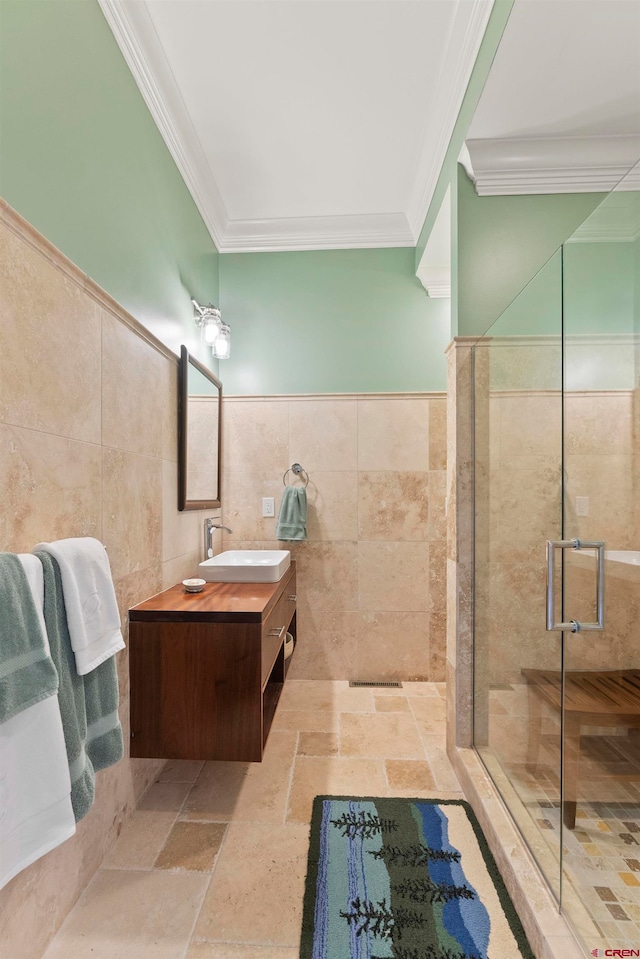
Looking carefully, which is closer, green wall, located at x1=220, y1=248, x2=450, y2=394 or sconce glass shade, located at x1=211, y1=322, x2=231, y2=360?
sconce glass shade, located at x1=211, y1=322, x2=231, y2=360

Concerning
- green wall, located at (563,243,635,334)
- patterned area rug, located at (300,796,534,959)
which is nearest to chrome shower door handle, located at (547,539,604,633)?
green wall, located at (563,243,635,334)

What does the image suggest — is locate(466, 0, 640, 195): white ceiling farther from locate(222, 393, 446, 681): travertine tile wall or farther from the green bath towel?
the green bath towel

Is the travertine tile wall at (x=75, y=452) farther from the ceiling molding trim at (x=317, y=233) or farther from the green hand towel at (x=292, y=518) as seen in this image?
the ceiling molding trim at (x=317, y=233)

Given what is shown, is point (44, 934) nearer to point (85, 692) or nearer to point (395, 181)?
point (85, 692)

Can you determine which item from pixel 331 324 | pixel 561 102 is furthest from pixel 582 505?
pixel 331 324

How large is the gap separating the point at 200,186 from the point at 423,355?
1558mm

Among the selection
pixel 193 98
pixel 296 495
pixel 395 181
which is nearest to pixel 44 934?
pixel 296 495

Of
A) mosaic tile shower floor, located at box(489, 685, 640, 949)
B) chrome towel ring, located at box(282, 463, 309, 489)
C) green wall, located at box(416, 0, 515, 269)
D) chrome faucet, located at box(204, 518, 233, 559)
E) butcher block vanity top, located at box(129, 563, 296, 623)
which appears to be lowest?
mosaic tile shower floor, located at box(489, 685, 640, 949)

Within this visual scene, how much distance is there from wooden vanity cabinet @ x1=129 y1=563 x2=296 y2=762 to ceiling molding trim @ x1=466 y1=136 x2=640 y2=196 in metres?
1.96

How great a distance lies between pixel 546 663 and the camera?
1.35 meters

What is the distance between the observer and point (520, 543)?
1.55 metres

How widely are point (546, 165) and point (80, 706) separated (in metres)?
2.43

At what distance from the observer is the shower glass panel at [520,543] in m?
1.31

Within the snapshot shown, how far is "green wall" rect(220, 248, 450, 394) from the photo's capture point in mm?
2893
